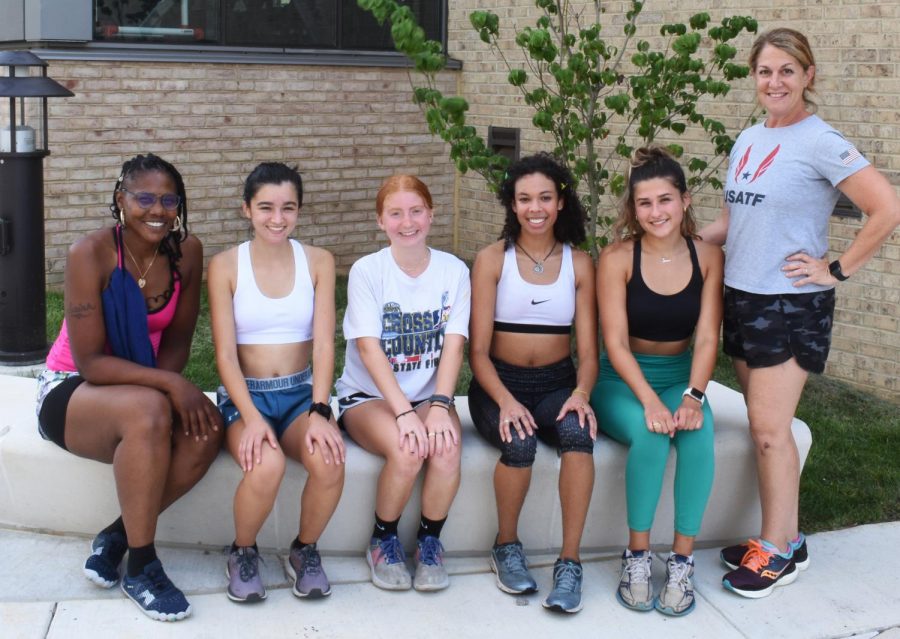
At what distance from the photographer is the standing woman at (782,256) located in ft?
13.0

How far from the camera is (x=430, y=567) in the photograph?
4.02 metres

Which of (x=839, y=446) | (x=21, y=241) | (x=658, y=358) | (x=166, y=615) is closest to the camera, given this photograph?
(x=166, y=615)

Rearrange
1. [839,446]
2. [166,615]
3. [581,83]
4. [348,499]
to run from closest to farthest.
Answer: [166,615] < [348,499] < [839,446] < [581,83]

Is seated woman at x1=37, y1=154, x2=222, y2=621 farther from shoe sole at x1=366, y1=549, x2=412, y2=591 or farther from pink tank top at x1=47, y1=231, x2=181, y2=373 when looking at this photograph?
shoe sole at x1=366, y1=549, x2=412, y2=591

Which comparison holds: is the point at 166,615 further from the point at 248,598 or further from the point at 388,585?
the point at 388,585

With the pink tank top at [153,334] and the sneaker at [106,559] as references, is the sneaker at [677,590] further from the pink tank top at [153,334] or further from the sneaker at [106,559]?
the pink tank top at [153,334]

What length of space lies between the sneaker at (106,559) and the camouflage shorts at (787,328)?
2312 millimetres

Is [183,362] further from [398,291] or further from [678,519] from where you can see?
[678,519]

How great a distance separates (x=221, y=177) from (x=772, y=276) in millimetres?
5633

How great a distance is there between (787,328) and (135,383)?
2.25 metres

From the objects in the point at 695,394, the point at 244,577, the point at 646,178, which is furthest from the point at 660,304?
the point at 244,577

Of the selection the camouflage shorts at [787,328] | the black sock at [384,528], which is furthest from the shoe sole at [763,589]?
the black sock at [384,528]

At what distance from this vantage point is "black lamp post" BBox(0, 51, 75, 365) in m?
6.41

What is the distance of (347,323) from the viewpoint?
4.18m
